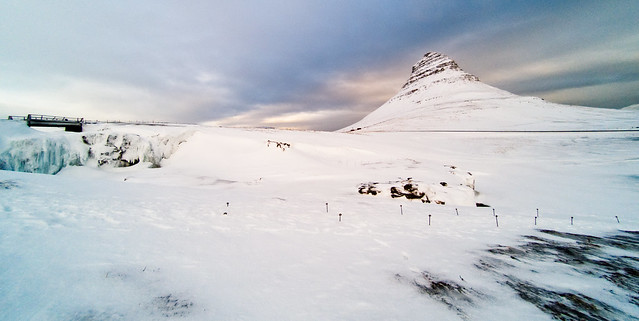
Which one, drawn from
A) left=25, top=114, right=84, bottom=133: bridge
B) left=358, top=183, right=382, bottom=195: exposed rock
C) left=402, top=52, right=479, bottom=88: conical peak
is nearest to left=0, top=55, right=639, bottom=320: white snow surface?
left=358, top=183, right=382, bottom=195: exposed rock

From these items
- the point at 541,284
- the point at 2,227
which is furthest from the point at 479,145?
the point at 2,227

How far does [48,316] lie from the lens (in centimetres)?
304

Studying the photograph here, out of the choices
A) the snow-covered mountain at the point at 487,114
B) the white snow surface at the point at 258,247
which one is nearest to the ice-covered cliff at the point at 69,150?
the white snow surface at the point at 258,247

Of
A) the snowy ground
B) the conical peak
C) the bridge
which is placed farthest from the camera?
the conical peak

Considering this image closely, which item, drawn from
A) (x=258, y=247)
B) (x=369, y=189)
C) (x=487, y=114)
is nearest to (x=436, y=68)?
(x=487, y=114)

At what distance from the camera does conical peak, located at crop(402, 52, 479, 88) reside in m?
144

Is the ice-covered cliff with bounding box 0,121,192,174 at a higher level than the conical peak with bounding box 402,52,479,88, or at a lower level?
lower

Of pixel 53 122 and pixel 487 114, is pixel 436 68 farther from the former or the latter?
pixel 53 122

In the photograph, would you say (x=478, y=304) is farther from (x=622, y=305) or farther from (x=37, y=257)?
(x=37, y=257)

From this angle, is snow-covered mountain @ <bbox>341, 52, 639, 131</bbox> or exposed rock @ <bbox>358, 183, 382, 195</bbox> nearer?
exposed rock @ <bbox>358, 183, 382, 195</bbox>

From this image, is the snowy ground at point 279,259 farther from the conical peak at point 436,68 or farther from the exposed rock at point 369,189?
the conical peak at point 436,68

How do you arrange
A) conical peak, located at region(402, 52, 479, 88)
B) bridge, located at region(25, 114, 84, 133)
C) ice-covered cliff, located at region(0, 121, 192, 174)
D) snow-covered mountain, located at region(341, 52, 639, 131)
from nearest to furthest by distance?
ice-covered cliff, located at region(0, 121, 192, 174) < bridge, located at region(25, 114, 84, 133) < snow-covered mountain, located at region(341, 52, 639, 131) < conical peak, located at region(402, 52, 479, 88)

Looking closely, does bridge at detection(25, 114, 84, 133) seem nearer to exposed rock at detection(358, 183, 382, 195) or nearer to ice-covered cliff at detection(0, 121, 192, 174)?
ice-covered cliff at detection(0, 121, 192, 174)

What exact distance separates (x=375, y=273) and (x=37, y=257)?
22.1 feet
